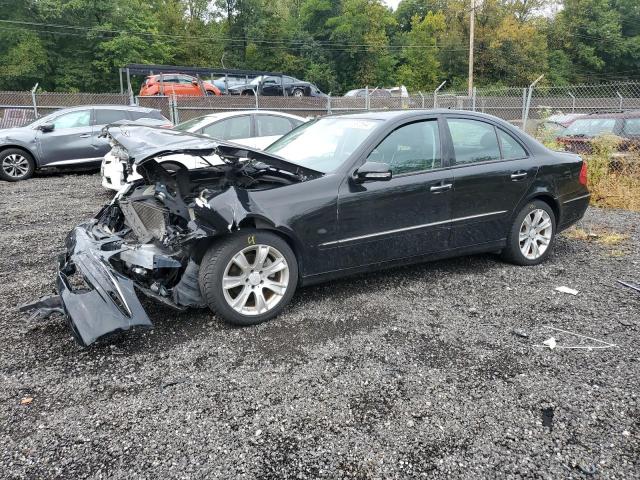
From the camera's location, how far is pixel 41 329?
352 centimetres

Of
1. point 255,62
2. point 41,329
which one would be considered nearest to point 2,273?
point 41,329

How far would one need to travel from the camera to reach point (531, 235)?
494 centimetres

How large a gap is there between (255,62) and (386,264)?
4909cm

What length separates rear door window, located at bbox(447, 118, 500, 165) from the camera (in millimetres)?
4492

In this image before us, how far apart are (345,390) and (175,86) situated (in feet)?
66.4

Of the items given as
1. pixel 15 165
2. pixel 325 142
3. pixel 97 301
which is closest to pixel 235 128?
pixel 325 142

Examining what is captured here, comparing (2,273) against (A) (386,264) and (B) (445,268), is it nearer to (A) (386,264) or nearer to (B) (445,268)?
(A) (386,264)

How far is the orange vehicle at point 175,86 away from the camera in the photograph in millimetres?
19844

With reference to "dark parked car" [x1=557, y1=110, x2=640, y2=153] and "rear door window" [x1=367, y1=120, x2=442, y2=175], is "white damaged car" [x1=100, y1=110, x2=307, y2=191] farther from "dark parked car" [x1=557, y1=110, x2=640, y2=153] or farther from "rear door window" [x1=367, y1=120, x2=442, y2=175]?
"dark parked car" [x1=557, y1=110, x2=640, y2=153]

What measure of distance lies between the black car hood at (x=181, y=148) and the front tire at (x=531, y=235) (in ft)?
7.29

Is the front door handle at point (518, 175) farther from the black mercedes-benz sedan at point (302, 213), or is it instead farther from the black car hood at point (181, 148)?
the black car hood at point (181, 148)

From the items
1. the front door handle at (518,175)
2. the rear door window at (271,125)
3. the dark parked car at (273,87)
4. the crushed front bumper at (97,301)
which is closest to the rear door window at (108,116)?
the rear door window at (271,125)

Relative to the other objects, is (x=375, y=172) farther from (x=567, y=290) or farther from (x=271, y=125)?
(x=271, y=125)

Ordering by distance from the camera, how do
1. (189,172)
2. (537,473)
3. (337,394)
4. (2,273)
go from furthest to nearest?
(2,273) → (189,172) → (337,394) → (537,473)
